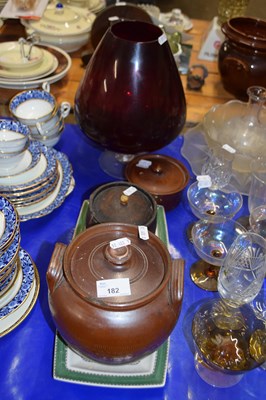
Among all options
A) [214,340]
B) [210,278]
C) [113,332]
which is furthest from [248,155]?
[113,332]

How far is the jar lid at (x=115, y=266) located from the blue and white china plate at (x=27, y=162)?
1.11ft

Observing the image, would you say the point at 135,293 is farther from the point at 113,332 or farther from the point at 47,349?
the point at 47,349

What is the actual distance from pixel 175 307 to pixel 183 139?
0.71 meters

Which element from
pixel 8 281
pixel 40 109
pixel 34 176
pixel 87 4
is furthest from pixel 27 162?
pixel 87 4

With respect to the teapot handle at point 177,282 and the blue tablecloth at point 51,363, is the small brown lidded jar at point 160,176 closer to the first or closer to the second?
the blue tablecloth at point 51,363

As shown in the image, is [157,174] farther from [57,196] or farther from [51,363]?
[51,363]

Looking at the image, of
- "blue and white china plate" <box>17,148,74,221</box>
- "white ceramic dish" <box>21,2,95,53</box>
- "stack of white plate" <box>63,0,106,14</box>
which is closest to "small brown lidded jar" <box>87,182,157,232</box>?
"blue and white china plate" <box>17,148,74,221</box>

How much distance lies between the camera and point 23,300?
2.46 feet

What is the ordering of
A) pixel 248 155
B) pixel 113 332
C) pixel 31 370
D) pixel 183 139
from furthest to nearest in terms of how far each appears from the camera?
pixel 183 139
pixel 248 155
pixel 31 370
pixel 113 332

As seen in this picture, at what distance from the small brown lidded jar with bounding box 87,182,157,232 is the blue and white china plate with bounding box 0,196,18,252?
164 mm

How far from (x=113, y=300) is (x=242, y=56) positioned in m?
0.92

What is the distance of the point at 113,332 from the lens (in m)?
0.59

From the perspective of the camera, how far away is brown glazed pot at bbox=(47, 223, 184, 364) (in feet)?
1.96

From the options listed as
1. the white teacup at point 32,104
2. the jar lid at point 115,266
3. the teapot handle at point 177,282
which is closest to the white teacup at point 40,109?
the white teacup at point 32,104
